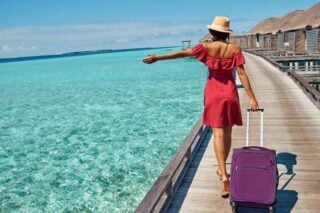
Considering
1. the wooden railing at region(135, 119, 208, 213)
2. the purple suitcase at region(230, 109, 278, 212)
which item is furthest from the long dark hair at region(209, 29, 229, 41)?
the wooden railing at region(135, 119, 208, 213)

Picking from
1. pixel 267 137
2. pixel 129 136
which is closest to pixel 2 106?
pixel 129 136

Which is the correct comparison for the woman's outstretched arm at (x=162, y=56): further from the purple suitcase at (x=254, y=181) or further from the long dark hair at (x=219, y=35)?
the purple suitcase at (x=254, y=181)

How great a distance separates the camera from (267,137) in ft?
27.6

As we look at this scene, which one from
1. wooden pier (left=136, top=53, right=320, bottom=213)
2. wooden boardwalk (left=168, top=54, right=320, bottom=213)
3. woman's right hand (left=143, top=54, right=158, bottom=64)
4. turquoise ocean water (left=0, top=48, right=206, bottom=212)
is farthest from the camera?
turquoise ocean water (left=0, top=48, right=206, bottom=212)

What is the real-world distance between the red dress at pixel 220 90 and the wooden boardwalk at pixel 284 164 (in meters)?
1.23

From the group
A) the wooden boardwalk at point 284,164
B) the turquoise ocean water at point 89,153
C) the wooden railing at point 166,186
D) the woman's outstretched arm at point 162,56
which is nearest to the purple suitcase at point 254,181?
the wooden boardwalk at point 284,164

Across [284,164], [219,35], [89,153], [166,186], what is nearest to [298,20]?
[89,153]

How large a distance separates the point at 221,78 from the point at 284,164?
9.56 ft

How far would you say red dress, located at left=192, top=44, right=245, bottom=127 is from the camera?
4.25 meters

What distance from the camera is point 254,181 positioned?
3.93 metres

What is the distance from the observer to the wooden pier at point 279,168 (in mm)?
4642

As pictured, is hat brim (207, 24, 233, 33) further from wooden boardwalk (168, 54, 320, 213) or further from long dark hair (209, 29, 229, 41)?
wooden boardwalk (168, 54, 320, 213)

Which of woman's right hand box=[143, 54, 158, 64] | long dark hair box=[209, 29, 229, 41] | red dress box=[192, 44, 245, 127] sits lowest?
red dress box=[192, 44, 245, 127]

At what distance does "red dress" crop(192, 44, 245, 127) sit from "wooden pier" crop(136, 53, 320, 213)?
1077 mm
